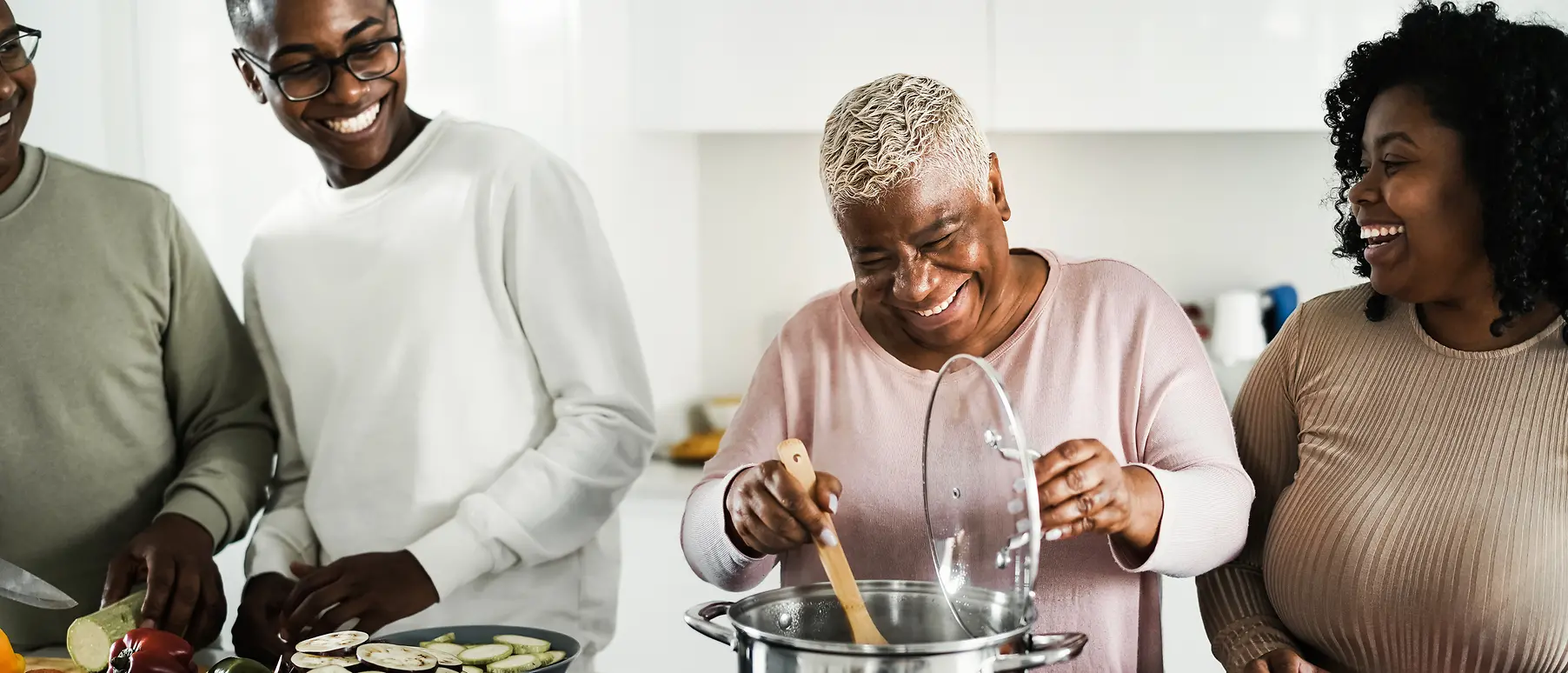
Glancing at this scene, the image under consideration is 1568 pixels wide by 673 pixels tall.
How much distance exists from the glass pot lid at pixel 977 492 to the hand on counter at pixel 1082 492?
0.17 ft

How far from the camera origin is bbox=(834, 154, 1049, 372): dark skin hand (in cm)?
105

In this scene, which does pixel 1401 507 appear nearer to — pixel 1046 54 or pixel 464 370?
pixel 464 370

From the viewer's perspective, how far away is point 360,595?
1.33 m

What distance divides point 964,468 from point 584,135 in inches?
74.0

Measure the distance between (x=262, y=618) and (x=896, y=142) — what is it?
2.91 ft

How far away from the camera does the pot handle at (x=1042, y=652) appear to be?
855 millimetres

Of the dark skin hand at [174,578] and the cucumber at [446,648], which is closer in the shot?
the cucumber at [446,648]

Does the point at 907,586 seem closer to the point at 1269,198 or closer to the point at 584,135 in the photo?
the point at 584,135

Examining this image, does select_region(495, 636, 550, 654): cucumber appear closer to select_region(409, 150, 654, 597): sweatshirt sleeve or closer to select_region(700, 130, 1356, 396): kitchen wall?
select_region(409, 150, 654, 597): sweatshirt sleeve

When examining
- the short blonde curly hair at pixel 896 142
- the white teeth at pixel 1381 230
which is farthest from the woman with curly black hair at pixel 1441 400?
the short blonde curly hair at pixel 896 142

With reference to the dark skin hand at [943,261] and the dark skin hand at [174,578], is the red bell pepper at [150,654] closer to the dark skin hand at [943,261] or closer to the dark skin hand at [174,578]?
the dark skin hand at [174,578]

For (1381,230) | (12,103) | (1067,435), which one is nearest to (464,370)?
Answer: (12,103)

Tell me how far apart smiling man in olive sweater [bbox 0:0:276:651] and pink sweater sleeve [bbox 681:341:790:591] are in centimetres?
59

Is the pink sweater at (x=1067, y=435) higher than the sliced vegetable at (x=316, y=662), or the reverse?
the pink sweater at (x=1067, y=435)
